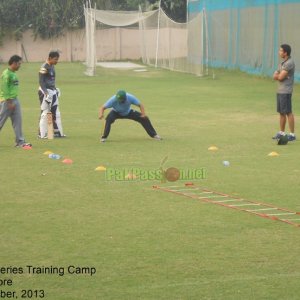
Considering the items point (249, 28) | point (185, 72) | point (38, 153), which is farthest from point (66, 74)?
point (38, 153)

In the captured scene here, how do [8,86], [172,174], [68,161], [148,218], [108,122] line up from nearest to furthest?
[148,218] → [172,174] → [68,161] → [8,86] → [108,122]

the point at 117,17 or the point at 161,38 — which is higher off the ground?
the point at 117,17

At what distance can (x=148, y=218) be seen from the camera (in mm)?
8852

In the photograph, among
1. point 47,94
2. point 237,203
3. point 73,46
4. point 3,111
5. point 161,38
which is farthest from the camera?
point 73,46

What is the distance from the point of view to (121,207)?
9.44m

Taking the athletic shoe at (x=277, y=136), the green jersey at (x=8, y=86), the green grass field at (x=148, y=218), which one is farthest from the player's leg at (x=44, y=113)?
the athletic shoe at (x=277, y=136)

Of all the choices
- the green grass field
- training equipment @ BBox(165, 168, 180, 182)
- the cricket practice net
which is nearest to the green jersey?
the green grass field

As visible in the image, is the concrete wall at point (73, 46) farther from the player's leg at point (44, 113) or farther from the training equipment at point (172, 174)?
the training equipment at point (172, 174)

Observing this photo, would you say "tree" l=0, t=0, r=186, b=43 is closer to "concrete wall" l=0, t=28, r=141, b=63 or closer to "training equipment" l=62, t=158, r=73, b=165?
"concrete wall" l=0, t=28, r=141, b=63

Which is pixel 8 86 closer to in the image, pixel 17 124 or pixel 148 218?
pixel 17 124

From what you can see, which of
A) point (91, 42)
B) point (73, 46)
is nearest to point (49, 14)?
point (73, 46)

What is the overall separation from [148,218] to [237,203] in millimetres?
1373

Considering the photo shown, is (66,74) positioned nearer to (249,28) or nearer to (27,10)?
(249,28)

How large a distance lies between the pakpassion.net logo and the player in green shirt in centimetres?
308
